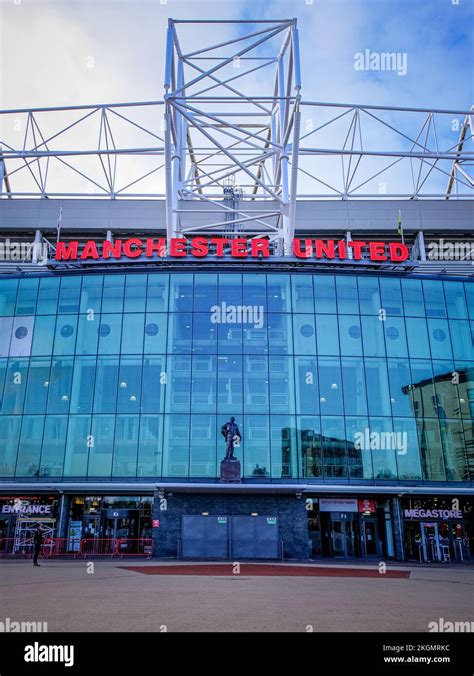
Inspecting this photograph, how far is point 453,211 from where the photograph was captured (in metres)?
50.5

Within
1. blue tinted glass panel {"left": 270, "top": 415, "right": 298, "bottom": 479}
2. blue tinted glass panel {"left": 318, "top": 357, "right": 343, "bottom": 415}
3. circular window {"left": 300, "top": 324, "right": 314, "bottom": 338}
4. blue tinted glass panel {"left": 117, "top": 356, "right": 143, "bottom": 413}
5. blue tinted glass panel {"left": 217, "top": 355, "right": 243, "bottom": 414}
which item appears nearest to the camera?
blue tinted glass panel {"left": 270, "top": 415, "right": 298, "bottom": 479}

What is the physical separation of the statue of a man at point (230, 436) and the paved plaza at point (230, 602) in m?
12.9

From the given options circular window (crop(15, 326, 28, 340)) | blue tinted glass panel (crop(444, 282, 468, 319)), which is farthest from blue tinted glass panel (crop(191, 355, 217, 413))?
blue tinted glass panel (crop(444, 282, 468, 319))

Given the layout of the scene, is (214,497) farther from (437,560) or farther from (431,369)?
(431,369)

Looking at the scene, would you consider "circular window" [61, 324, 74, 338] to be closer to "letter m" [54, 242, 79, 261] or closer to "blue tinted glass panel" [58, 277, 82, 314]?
"blue tinted glass panel" [58, 277, 82, 314]

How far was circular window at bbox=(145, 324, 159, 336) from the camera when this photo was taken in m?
37.1

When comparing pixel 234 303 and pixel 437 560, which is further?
pixel 234 303

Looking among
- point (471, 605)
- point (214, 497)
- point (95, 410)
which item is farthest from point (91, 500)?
point (471, 605)

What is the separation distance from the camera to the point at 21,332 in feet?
123

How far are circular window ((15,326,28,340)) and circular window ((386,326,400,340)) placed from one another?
25080 millimetres

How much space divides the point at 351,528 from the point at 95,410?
1829cm

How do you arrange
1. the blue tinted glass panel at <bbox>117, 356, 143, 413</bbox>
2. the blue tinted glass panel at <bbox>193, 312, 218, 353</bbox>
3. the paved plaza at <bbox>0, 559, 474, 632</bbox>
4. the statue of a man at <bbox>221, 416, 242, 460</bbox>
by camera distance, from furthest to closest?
the blue tinted glass panel at <bbox>193, 312, 218, 353</bbox>, the blue tinted glass panel at <bbox>117, 356, 143, 413</bbox>, the statue of a man at <bbox>221, 416, 242, 460</bbox>, the paved plaza at <bbox>0, 559, 474, 632</bbox>

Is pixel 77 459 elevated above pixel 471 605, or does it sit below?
above

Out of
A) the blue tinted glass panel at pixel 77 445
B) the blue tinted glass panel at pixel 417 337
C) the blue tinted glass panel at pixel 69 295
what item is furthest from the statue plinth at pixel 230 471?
the blue tinted glass panel at pixel 69 295
